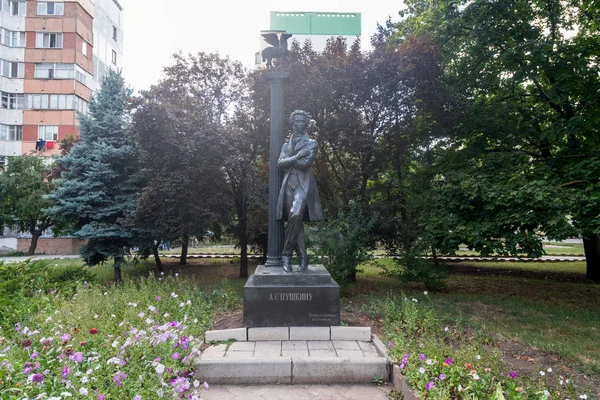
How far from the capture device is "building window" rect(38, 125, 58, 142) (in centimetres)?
3127

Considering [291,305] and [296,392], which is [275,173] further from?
[296,392]

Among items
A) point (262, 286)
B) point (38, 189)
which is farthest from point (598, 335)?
point (38, 189)

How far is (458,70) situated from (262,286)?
9740 millimetres

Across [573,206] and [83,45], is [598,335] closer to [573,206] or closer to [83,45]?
[573,206]

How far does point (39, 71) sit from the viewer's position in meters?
31.4

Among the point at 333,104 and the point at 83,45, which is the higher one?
the point at 83,45

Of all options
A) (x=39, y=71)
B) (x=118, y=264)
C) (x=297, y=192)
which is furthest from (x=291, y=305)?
(x=39, y=71)

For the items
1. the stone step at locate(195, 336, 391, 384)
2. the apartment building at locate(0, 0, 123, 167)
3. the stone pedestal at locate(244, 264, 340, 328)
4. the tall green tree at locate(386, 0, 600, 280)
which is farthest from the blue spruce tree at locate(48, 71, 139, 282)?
the apartment building at locate(0, 0, 123, 167)

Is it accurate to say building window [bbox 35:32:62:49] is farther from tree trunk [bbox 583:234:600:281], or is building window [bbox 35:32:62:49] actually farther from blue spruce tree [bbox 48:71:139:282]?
tree trunk [bbox 583:234:600:281]

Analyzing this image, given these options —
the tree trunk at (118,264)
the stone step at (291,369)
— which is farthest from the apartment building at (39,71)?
the stone step at (291,369)

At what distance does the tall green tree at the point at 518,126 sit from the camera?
8.16 m

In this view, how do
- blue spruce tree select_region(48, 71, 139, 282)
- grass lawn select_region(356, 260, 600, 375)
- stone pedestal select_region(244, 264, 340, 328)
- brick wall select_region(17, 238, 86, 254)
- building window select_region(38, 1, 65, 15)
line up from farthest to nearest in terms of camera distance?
building window select_region(38, 1, 65, 15) < brick wall select_region(17, 238, 86, 254) < blue spruce tree select_region(48, 71, 139, 282) < grass lawn select_region(356, 260, 600, 375) < stone pedestal select_region(244, 264, 340, 328)

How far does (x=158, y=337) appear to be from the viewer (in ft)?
13.3

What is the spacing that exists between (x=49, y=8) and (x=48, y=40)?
2762 mm
